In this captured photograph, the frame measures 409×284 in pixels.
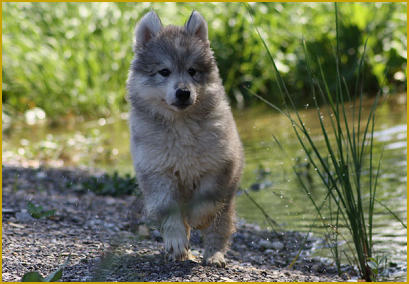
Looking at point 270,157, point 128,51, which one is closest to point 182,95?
point 270,157

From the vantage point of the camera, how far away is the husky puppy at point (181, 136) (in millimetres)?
4039

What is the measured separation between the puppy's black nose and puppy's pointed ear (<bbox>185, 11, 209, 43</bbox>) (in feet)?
1.94

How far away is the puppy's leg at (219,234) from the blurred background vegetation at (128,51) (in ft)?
20.5

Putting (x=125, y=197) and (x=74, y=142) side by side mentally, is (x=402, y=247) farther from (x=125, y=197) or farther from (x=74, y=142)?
(x=74, y=142)

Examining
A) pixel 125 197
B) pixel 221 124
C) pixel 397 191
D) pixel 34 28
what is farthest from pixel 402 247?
pixel 34 28

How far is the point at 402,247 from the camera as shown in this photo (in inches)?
191

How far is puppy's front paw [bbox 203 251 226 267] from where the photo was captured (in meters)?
4.11

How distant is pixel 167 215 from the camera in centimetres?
391

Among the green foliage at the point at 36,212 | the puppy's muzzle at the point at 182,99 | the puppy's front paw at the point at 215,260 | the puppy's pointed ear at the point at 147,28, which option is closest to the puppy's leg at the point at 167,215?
the puppy's front paw at the point at 215,260

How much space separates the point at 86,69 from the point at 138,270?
305 inches

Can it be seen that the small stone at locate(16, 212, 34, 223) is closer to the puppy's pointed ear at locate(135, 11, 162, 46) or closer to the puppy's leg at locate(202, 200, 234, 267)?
the puppy's leg at locate(202, 200, 234, 267)

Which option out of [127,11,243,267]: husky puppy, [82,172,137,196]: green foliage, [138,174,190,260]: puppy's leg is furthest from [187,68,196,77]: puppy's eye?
[82,172,137,196]: green foliage

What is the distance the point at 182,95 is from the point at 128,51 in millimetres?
7357

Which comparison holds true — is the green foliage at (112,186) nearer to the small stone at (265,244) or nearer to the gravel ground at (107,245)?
the gravel ground at (107,245)
